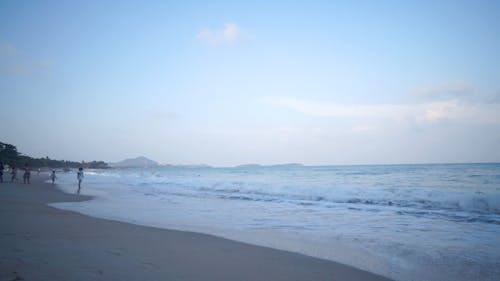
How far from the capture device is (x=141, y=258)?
5371 mm

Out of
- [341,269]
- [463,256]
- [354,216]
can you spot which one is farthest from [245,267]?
[354,216]

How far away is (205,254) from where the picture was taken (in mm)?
6000

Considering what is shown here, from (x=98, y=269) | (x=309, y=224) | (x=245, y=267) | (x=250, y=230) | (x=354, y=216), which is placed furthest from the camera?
(x=354, y=216)

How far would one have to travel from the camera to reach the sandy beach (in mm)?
4464

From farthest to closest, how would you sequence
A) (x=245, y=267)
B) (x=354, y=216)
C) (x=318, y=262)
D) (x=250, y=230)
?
(x=354, y=216) < (x=250, y=230) < (x=318, y=262) < (x=245, y=267)

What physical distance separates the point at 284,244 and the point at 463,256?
371 cm

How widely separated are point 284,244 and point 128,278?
3.96 meters

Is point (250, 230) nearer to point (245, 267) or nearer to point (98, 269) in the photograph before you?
point (245, 267)

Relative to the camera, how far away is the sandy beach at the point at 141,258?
Result: 14.6 feet

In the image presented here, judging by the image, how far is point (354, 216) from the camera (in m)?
12.0

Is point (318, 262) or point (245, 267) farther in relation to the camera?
point (318, 262)

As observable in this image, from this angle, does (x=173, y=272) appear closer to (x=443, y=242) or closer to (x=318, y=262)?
(x=318, y=262)

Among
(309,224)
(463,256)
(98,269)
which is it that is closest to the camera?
(98,269)

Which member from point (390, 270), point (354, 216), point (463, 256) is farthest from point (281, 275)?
point (354, 216)
